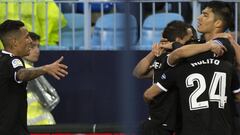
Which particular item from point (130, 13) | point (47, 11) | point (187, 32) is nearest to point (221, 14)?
point (187, 32)

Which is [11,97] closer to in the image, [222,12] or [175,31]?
[175,31]

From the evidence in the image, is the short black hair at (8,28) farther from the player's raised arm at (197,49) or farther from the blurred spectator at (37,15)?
the blurred spectator at (37,15)

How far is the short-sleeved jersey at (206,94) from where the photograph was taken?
612 centimetres

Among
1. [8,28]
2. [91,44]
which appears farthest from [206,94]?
[91,44]

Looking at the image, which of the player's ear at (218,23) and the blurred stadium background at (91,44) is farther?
the blurred stadium background at (91,44)

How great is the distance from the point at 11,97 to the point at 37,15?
3461mm

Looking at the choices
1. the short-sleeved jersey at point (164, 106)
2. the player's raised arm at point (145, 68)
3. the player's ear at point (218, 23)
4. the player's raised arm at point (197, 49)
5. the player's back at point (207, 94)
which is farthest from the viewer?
the player's raised arm at point (145, 68)

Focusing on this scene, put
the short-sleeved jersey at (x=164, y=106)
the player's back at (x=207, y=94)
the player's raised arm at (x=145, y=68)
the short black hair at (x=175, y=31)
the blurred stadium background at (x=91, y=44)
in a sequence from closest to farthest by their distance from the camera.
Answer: the player's back at (x=207, y=94), the short-sleeved jersey at (x=164, y=106), the short black hair at (x=175, y=31), the player's raised arm at (x=145, y=68), the blurred stadium background at (x=91, y=44)

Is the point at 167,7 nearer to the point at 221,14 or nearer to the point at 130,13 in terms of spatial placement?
the point at 221,14

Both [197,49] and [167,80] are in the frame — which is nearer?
[197,49]

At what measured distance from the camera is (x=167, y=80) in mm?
6289

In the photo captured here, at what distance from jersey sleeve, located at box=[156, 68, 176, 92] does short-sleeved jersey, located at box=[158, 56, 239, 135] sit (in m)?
0.06

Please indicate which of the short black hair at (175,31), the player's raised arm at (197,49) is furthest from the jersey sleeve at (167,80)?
the short black hair at (175,31)

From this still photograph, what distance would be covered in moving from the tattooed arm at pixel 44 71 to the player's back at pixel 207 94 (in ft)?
2.96
